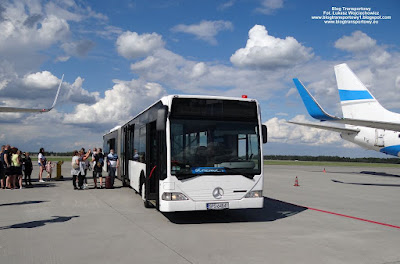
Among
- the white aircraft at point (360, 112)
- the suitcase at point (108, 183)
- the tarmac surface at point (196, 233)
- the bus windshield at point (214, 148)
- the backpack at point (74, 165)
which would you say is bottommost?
the tarmac surface at point (196, 233)

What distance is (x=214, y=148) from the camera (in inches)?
322

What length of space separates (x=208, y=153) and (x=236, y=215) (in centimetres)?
234

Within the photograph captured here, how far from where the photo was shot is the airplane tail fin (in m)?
25.6

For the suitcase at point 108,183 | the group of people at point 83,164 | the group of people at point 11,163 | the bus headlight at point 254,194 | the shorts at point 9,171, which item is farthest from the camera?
the suitcase at point 108,183

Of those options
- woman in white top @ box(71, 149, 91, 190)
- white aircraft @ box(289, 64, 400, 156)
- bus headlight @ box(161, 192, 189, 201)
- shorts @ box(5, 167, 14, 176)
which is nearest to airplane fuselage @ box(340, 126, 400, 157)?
white aircraft @ box(289, 64, 400, 156)

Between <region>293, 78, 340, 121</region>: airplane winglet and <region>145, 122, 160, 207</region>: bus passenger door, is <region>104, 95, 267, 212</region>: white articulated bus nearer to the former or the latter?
<region>145, 122, 160, 207</region>: bus passenger door

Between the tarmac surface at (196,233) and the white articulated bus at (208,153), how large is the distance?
63cm

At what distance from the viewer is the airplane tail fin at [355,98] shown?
25.6 meters

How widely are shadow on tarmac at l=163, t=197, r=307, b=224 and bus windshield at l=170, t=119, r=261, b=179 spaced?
4.39 ft

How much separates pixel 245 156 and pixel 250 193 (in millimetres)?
856

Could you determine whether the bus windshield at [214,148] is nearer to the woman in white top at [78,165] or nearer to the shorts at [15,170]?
the woman in white top at [78,165]

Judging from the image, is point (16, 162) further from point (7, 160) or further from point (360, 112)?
point (360, 112)

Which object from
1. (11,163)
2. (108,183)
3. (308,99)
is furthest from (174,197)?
(308,99)

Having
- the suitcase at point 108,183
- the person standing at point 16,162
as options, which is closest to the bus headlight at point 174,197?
the suitcase at point 108,183
